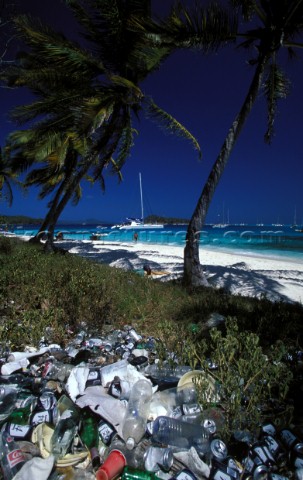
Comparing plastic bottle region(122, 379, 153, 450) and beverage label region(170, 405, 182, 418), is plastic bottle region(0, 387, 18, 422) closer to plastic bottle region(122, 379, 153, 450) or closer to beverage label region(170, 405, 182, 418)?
plastic bottle region(122, 379, 153, 450)

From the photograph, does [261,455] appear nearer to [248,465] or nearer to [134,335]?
[248,465]

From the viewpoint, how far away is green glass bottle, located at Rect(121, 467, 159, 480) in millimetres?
1402

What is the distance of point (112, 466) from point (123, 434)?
0.73ft

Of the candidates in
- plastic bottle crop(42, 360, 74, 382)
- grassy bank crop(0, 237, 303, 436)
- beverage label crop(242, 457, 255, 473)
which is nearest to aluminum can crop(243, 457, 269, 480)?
beverage label crop(242, 457, 255, 473)

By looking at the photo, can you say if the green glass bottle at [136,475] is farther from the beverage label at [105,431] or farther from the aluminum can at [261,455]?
the aluminum can at [261,455]

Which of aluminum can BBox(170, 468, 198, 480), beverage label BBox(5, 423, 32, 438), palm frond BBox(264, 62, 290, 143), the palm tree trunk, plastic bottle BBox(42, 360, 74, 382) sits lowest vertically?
aluminum can BBox(170, 468, 198, 480)

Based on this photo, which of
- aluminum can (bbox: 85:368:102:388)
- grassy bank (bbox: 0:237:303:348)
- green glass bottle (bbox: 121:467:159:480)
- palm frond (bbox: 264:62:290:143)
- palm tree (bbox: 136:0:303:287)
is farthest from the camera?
palm frond (bbox: 264:62:290:143)

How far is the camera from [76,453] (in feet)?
5.06

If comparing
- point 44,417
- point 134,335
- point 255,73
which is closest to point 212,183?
point 255,73

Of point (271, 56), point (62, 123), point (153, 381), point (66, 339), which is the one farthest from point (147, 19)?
point (153, 381)

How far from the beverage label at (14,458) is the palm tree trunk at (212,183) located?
4749 millimetres

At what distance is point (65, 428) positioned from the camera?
163 cm

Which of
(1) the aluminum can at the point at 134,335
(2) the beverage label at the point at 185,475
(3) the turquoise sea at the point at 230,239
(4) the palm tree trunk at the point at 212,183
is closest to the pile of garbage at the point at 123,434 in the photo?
(2) the beverage label at the point at 185,475

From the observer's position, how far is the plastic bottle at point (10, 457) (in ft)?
4.60
